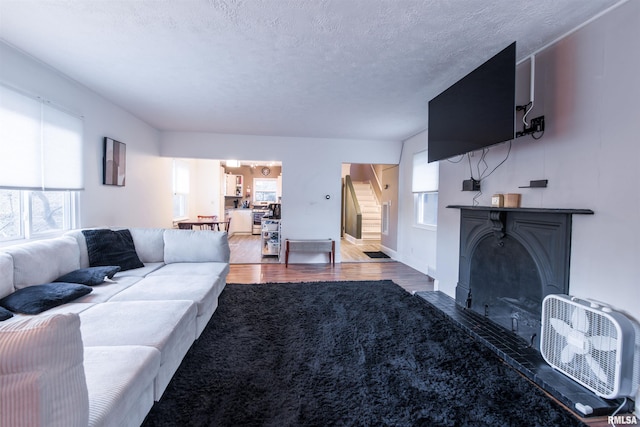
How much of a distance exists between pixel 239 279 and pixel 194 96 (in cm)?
263

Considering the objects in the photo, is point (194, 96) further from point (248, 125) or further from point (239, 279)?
point (239, 279)

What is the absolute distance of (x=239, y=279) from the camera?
4320mm

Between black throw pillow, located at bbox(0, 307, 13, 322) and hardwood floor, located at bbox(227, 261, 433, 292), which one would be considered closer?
black throw pillow, located at bbox(0, 307, 13, 322)

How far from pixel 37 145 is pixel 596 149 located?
4.43 metres

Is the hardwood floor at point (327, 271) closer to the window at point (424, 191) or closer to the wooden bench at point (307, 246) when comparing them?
the wooden bench at point (307, 246)

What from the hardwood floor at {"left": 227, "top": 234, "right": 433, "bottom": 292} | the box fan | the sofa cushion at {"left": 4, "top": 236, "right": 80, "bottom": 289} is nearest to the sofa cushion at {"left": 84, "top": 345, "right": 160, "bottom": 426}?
the sofa cushion at {"left": 4, "top": 236, "right": 80, "bottom": 289}

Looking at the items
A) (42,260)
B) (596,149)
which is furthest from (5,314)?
(596,149)

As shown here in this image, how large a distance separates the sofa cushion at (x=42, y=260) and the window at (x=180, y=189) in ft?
13.1

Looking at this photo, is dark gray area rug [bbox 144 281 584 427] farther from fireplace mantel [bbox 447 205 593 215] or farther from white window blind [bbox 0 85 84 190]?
white window blind [bbox 0 85 84 190]

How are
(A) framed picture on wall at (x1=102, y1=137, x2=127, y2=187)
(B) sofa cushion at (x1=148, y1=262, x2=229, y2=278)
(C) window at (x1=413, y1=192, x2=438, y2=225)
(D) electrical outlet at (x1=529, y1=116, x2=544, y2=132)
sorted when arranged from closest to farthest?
1. (D) electrical outlet at (x1=529, y1=116, x2=544, y2=132)
2. (B) sofa cushion at (x1=148, y1=262, x2=229, y2=278)
3. (A) framed picture on wall at (x1=102, y1=137, x2=127, y2=187)
4. (C) window at (x1=413, y1=192, x2=438, y2=225)

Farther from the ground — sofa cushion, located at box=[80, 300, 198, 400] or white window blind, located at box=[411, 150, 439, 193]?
white window blind, located at box=[411, 150, 439, 193]

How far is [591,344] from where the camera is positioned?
169 centimetres

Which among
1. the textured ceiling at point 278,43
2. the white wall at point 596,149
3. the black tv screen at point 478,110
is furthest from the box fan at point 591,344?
the textured ceiling at point 278,43

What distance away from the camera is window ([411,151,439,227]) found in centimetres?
462
